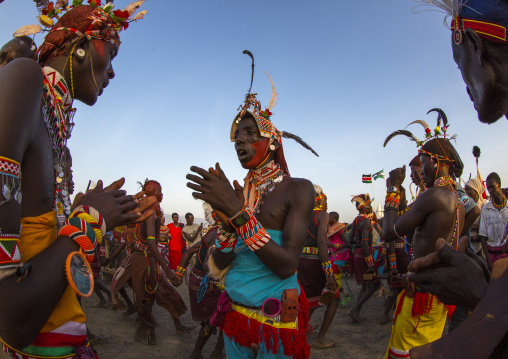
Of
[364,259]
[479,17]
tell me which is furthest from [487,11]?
[364,259]

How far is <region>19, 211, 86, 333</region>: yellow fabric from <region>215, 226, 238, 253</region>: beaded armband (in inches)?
38.7

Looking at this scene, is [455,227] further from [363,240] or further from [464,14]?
[363,240]

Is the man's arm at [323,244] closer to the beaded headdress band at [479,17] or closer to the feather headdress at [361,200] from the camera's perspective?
the feather headdress at [361,200]

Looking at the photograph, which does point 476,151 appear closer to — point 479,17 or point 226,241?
point 226,241

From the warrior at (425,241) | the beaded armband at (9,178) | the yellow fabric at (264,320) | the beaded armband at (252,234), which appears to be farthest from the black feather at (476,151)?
the beaded armband at (9,178)

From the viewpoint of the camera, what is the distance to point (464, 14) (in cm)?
129

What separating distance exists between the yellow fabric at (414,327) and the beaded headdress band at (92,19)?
3.64 meters

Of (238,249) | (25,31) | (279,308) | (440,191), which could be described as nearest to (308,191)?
(238,249)

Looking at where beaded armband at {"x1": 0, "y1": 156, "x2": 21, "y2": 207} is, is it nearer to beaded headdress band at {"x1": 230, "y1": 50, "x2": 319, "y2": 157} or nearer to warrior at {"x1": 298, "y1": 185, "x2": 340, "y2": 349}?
beaded headdress band at {"x1": 230, "y1": 50, "x2": 319, "y2": 157}

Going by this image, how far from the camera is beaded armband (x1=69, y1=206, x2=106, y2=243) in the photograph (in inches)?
57.4

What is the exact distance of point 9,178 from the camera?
1150 mm

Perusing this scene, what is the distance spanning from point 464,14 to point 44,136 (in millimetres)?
1831

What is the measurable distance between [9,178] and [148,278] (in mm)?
5515

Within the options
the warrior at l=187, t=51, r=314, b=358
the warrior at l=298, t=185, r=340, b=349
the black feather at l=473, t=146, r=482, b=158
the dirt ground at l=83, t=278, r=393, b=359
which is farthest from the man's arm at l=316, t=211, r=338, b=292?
the black feather at l=473, t=146, r=482, b=158
